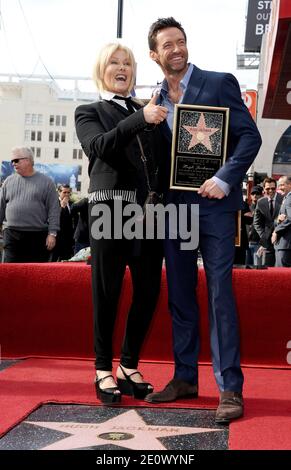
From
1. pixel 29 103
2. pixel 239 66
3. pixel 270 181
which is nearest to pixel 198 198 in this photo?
pixel 270 181

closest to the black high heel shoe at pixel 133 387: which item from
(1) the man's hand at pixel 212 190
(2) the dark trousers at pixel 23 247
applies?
(1) the man's hand at pixel 212 190

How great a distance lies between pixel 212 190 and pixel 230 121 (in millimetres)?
367

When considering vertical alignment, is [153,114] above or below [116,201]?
above

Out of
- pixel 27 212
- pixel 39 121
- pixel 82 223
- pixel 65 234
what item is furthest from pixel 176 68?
pixel 39 121

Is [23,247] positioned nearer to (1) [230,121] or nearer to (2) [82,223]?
(1) [230,121]

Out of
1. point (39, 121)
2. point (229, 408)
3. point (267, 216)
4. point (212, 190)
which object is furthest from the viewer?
point (39, 121)

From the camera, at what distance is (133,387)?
338 cm

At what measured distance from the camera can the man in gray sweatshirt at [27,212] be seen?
621 cm

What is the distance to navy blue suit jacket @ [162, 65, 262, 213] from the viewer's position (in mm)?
3180

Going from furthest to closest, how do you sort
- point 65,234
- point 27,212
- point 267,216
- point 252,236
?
point 65,234, point 252,236, point 267,216, point 27,212

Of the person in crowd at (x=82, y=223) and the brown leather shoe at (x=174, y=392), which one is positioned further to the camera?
the person in crowd at (x=82, y=223)

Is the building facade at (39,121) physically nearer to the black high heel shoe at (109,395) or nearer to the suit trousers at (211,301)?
the suit trousers at (211,301)

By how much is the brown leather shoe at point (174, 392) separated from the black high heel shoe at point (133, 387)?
2.9 inches
